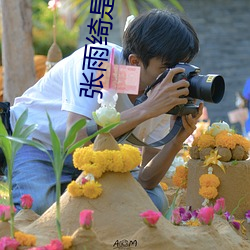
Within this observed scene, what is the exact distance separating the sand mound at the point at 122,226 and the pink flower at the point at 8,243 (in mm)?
122

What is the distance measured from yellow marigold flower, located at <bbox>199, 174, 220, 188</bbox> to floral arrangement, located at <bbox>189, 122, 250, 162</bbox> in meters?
0.09

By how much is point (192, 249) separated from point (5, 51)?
444 centimetres

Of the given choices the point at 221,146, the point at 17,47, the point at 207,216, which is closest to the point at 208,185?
the point at 221,146

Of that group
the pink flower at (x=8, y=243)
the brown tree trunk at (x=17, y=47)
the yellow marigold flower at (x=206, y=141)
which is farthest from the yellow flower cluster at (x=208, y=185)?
the brown tree trunk at (x=17, y=47)

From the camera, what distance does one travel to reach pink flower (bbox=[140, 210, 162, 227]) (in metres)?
2.10

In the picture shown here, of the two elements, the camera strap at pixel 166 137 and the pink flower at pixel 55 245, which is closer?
the pink flower at pixel 55 245

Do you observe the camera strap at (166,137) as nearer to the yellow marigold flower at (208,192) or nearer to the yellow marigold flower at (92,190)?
the yellow marigold flower at (208,192)

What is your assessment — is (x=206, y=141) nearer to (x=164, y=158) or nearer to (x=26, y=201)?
(x=164, y=158)

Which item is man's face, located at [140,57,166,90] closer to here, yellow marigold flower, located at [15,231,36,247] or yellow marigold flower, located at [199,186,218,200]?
yellow marigold flower, located at [199,186,218,200]

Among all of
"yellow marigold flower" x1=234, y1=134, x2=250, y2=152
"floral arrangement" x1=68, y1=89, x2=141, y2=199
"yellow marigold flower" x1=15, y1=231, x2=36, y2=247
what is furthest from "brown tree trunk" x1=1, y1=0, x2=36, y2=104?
"yellow marigold flower" x1=15, y1=231, x2=36, y2=247

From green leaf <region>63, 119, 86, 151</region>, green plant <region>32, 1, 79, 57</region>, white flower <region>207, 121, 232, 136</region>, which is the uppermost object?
green leaf <region>63, 119, 86, 151</region>

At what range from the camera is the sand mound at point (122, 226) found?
215cm

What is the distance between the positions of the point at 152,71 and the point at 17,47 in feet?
11.6

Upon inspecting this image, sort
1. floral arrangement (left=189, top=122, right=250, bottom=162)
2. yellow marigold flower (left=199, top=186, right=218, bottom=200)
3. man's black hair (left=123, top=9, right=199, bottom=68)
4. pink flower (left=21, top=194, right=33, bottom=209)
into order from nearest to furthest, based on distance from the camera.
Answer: pink flower (left=21, top=194, right=33, bottom=209), man's black hair (left=123, top=9, right=199, bottom=68), yellow marigold flower (left=199, top=186, right=218, bottom=200), floral arrangement (left=189, top=122, right=250, bottom=162)
